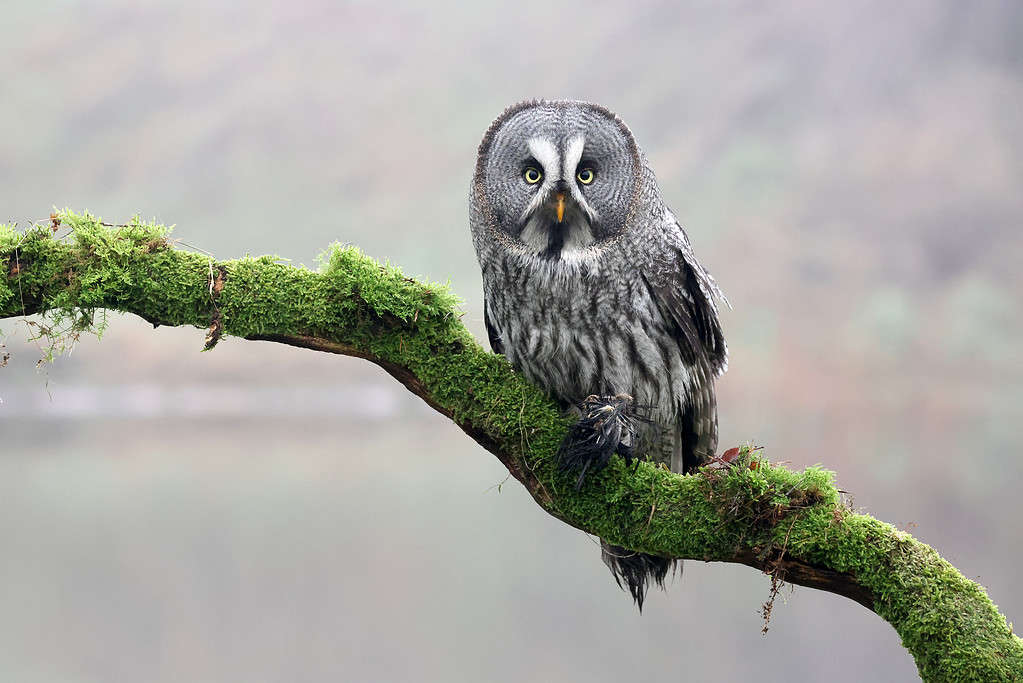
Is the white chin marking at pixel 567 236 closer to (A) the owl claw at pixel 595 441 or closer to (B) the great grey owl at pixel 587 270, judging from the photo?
(B) the great grey owl at pixel 587 270

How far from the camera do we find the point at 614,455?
3596 millimetres

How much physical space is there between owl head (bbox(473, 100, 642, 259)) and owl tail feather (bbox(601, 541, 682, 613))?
4.65 feet

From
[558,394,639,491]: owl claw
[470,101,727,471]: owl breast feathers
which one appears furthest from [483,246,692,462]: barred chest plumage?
[558,394,639,491]: owl claw

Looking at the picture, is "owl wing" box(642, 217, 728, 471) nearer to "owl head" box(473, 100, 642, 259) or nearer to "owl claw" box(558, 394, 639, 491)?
"owl head" box(473, 100, 642, 259)

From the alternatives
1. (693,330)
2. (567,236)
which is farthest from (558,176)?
(693,330)

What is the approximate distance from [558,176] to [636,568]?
71.1 inches

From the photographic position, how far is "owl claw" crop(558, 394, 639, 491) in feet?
11.4

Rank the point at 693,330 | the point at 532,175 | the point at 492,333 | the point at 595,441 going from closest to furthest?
the point at 595,441
the point at 532,175
the point at 693,330
the point at 492,333

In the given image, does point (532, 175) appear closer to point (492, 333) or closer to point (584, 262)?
point (584, 262)

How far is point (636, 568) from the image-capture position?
4.22m

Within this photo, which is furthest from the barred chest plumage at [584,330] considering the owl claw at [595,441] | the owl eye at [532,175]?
the owl eye at [532,175]

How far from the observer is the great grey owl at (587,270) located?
359 cm

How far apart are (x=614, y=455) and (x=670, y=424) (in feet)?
1.43

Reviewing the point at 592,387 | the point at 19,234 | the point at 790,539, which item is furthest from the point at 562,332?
the point at 19,234
